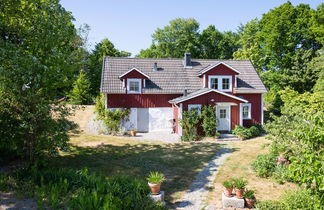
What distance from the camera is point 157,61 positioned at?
24.8 m

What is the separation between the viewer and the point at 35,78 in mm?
8516

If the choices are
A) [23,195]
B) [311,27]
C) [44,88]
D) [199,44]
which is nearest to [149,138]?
[44,88]

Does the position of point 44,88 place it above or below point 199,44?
below

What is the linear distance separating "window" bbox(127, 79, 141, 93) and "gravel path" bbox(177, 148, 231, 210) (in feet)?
36.5

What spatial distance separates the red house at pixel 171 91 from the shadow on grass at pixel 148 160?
196 inches

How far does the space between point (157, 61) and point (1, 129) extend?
17595mm

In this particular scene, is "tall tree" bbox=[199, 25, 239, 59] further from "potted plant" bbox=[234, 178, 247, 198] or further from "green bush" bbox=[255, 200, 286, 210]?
"green bush" bbox=[255, 200, 286, 210]

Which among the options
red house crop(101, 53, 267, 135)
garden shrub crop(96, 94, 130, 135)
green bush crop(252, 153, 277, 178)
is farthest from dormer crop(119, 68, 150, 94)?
green bush crop(252, 153, 277, 178)

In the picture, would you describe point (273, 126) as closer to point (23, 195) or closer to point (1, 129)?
point (23, 195)

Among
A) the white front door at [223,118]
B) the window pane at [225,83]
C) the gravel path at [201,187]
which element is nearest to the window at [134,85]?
the white front door at [223,118]

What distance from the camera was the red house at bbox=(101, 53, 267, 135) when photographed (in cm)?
2092

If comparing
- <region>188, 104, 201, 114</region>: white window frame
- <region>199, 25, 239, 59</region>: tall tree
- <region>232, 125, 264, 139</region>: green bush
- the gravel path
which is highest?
<region>199, 25, 239, 59</region>: tall tree

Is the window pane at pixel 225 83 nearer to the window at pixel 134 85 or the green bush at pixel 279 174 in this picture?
the window at pixel 134 85

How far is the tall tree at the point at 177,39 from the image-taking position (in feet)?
152
